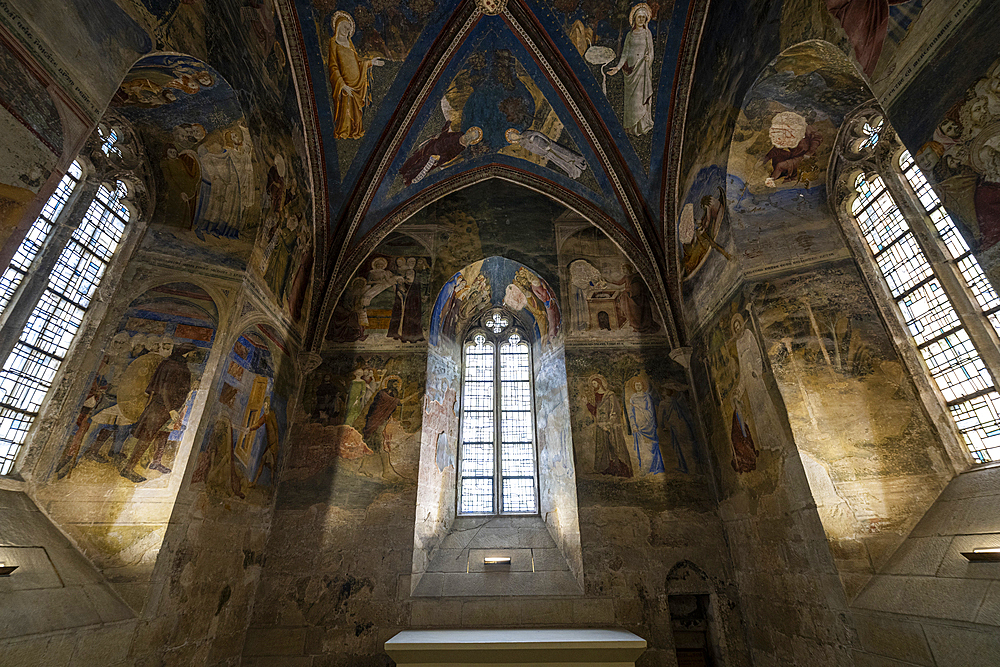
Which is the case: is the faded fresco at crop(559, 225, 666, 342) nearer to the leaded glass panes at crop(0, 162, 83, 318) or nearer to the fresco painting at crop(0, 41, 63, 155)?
the fresco painting at crop(0, 41, 63, 155)

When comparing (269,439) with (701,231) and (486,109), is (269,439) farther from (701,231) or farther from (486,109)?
(701,231)

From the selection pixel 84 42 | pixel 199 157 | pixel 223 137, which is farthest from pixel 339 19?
pixel 84 42

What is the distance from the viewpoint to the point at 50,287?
20.5 feet

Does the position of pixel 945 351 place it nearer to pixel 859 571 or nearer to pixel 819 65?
pixel 859 571

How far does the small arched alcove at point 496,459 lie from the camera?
Answer: 27.6 ft

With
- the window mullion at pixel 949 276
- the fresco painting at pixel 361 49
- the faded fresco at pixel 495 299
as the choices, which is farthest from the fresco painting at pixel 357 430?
the window mullion at pixel 949 276

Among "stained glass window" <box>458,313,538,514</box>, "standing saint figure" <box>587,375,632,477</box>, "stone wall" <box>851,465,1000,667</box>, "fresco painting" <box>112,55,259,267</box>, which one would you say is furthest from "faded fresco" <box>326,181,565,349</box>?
"stone wall" <box>851,465,1000,667</box>

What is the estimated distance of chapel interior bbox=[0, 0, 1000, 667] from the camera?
16.8 ft

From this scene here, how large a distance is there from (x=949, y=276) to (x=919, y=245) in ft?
1.92

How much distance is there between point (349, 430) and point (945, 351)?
9.41 meters

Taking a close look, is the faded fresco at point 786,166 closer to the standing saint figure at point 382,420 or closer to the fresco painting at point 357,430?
the fresco painting at point 357,430

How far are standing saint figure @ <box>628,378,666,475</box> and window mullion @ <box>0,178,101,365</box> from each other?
939 centimetres

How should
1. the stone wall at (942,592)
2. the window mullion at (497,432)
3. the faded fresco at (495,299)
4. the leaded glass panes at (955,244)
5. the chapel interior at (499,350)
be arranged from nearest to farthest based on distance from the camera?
the stone wall at (942,592)
the chapel interior at (499,350)
the leaded glass panes at (955,244)
the window mullion at (497,432)
the faded fresco at (495,299)

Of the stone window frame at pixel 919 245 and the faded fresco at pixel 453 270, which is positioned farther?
the faded fresco at pixel 453 270
